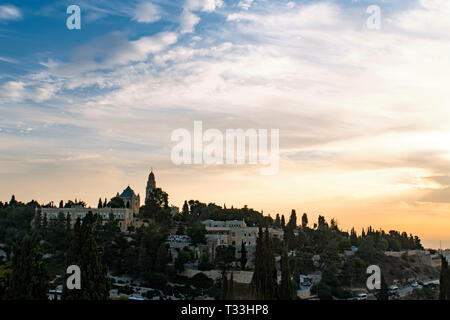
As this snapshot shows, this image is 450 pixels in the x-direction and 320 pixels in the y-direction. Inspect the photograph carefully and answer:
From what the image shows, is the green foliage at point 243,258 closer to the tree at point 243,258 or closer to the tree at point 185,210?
the tree at point 243,258

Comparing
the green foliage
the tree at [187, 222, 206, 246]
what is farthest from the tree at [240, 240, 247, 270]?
the tree at [187, 222, 206, 246]

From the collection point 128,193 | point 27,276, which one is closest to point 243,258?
point 128,193

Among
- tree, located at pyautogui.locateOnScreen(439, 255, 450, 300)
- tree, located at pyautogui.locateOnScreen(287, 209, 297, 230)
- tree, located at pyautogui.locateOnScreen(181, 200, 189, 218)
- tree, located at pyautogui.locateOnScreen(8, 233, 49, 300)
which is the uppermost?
tree, located at pyautogui.locateOnScreen(181, 200, 189, 218)

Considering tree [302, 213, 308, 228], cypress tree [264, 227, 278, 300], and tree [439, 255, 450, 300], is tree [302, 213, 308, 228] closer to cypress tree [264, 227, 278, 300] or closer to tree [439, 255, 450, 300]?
tree [439, 255, 450, 300]

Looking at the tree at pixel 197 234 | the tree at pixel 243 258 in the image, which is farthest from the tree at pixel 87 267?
the tree at pixel 197 234

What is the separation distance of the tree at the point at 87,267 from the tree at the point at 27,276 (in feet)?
5.37

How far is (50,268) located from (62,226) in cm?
1251

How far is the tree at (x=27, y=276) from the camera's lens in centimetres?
2330

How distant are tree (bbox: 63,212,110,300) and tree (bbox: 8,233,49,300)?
164 centimetres

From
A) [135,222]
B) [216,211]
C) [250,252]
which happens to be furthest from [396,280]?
[135,222]

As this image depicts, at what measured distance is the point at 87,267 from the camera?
2345cm

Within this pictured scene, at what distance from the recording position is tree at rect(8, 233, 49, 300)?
23297 mm
